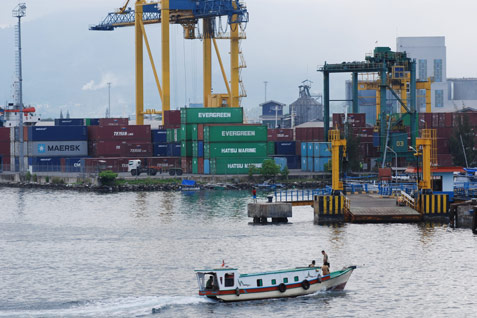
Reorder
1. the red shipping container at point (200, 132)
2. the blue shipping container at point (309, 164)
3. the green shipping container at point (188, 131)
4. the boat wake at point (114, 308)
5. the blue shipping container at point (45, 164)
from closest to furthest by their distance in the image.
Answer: the boat wake at point (114, 308), the red shipping container at point (200, 132), the green shipping container at point (188, 131), the blue shipping container at point (309, 164), the blue shipping container at point (45, 164)

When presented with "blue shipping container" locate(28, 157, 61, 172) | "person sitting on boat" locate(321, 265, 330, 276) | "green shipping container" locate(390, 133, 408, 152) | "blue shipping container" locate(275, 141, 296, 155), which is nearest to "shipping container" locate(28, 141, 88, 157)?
"blue shipping container" locate(28, 157, 61, 172)

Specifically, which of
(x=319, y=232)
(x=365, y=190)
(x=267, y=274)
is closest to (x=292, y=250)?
(x=319, y=232)

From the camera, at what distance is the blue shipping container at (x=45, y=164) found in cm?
10369

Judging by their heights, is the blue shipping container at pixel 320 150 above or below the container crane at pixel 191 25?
below

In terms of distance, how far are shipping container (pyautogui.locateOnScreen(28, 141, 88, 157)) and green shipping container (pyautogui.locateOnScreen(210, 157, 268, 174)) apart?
16789 mm

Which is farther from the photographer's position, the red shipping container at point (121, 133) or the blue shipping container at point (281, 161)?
the red shipping container at point (121, 133)

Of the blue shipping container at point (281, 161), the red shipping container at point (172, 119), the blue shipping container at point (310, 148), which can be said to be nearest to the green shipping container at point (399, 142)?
the blue shipping container at point (310, 148)

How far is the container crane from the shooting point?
106 metres

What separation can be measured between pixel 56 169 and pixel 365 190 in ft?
158

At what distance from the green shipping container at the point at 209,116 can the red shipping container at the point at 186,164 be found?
409cm

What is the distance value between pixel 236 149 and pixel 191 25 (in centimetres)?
2372

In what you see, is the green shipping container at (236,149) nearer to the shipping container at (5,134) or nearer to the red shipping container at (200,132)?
the red shipping container at (200,132)

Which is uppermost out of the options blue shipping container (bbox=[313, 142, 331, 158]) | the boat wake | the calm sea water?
blue shipping container (bbox=[313, 142, 331, 158])

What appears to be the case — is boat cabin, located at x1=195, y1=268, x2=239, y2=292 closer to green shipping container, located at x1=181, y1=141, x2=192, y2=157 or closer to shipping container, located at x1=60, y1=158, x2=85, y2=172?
green shipping container, located at x1=181, y1=141, x2=192, y2=157
